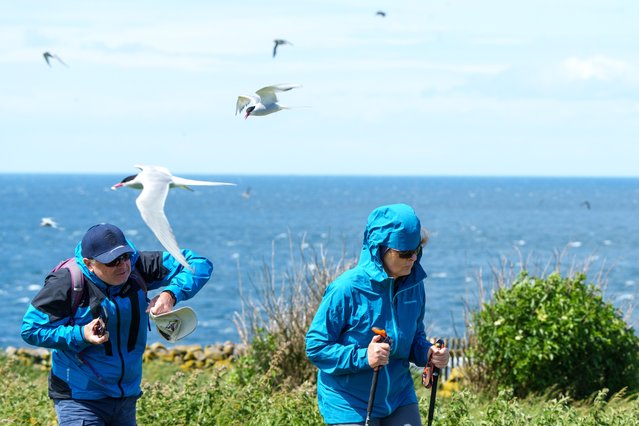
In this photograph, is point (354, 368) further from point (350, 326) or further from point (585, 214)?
point (585, 214)

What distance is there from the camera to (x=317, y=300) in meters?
9.25

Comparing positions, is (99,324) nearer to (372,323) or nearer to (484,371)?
(372,323)

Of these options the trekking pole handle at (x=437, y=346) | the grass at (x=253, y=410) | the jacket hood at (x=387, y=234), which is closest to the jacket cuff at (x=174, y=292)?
the jacket hood at (x=387, y=234)

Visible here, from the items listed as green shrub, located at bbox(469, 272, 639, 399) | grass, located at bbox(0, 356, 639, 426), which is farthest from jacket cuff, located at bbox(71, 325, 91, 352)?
green shrub, located at bbox(469, 272, 639, 399)

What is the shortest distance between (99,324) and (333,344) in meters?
1.05

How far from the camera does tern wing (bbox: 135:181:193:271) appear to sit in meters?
3.43

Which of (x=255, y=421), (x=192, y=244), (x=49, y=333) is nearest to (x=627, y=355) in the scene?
(x=255, y=421)

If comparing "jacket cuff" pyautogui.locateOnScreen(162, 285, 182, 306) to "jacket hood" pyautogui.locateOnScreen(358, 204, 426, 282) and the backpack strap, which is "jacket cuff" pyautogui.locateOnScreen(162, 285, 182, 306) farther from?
"jacket hood" pyautogui.locateOnScreen(358, 204, 426, 282)

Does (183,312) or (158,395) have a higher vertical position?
(183,312)

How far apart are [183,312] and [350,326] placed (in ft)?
2.68

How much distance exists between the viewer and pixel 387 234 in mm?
4094

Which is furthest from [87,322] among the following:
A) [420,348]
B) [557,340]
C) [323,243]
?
[323,243]

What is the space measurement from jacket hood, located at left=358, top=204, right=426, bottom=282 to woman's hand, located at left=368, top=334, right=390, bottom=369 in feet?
0.97

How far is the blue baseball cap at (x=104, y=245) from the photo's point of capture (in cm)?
416
